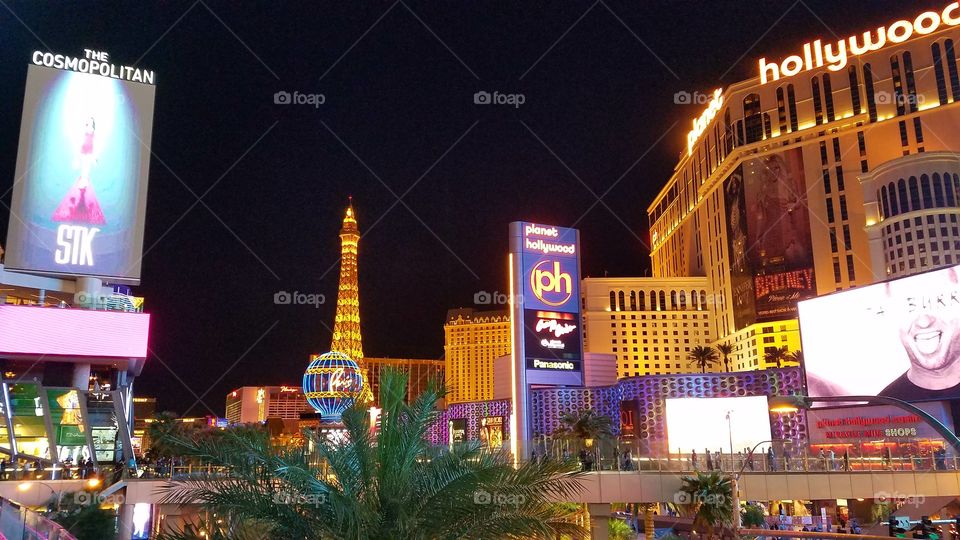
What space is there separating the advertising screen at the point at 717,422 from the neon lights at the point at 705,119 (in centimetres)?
5526

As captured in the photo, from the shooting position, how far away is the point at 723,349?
7975 cm

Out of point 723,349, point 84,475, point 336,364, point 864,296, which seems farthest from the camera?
point 723,349

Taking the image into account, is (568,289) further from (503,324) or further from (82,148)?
(503,324)

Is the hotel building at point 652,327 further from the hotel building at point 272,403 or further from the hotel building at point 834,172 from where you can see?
the hotel building at point 272,403

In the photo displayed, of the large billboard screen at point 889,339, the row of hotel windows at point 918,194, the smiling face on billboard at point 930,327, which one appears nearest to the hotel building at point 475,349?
the row of hotel windows at point 918,194

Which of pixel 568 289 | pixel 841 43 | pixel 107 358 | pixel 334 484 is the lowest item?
pixel 334 484

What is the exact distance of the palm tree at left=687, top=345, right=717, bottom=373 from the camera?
79.4 metres

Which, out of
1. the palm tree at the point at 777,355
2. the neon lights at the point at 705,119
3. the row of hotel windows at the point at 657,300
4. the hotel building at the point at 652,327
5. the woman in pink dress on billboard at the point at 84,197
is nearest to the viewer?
the woman in pink dress on billboard at the point at 84,197

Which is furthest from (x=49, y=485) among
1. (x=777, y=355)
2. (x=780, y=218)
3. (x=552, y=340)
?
(x=780, y=218)

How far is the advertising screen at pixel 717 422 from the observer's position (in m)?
36.3

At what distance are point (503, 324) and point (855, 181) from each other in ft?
254

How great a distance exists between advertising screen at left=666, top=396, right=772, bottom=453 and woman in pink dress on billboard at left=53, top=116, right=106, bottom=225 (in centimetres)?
3194

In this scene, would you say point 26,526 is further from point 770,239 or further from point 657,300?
point 657,300

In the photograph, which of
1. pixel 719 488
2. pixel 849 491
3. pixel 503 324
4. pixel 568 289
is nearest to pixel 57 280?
pixel 568 289
